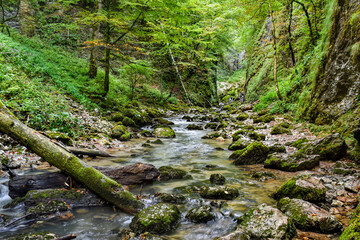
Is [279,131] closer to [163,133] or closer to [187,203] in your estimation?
[163,133]

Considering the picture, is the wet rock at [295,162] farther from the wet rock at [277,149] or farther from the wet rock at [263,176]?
the wet rock at [277,149]

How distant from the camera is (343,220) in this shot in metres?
3.02

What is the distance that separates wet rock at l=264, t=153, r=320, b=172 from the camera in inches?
206

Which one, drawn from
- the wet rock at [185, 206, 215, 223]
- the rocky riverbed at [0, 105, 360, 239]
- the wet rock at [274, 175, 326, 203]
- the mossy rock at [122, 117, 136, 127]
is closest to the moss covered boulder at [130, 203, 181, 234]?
the rocky riverbed at [0, 105, 360, 239]

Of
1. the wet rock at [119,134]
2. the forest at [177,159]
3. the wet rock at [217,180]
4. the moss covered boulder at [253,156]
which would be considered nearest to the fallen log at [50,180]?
the forest at [177,159]

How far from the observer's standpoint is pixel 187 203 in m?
4.02

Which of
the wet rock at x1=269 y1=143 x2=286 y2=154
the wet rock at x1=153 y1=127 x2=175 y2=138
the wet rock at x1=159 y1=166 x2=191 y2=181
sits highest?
the wet rock at x1=269 y1=143 x2=286 y2=154

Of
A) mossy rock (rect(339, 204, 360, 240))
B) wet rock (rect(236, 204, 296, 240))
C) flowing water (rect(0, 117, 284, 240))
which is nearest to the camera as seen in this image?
mossy rock (rect(339, 204, 360, 240))

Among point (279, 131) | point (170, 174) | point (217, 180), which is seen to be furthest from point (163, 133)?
point (217, 180)

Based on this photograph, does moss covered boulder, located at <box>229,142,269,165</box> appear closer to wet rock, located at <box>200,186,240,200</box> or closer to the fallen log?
wet rock, located at <box>200,186,240,200</box>

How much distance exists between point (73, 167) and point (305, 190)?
4.20 metres

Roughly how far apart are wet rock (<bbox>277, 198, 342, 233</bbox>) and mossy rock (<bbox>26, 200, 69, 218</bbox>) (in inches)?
146

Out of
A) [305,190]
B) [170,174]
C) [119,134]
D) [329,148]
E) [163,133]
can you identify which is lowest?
[163,133]

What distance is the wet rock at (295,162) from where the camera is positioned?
5234 millimetres
